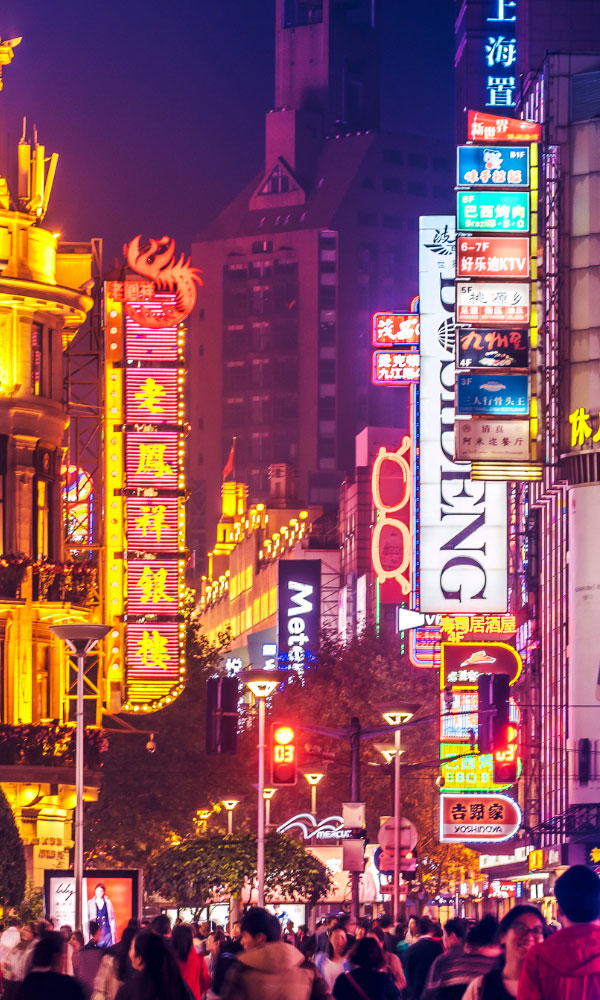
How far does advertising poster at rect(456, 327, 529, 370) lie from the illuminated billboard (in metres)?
17.1

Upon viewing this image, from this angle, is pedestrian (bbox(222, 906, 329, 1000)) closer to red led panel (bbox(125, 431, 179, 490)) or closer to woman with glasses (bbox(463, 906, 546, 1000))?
woman with glasses (bbox(463, 906, 546, 1000))

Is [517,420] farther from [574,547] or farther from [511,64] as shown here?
[511,64]

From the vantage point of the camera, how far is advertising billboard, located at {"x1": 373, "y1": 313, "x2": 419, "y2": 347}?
79.6 m

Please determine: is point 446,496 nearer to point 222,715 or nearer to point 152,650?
point 152,650

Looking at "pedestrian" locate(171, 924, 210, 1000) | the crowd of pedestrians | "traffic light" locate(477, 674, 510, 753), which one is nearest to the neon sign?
"traffic light" locate(477, 674, 510, 753)

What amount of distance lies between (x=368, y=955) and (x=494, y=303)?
4619 centimetres

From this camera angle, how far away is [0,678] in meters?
46.3

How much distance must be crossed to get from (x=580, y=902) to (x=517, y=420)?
53.3 m

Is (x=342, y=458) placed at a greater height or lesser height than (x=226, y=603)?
greater

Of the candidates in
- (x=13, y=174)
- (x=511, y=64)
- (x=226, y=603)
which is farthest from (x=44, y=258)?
(x=226, y=603)

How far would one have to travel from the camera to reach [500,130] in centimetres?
6538

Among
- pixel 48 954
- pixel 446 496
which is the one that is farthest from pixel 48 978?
pixel 446 496

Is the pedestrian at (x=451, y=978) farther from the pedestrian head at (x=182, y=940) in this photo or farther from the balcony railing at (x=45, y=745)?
the balcony railing at (x=45, y=745)

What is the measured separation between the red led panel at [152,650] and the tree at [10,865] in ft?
19.8
